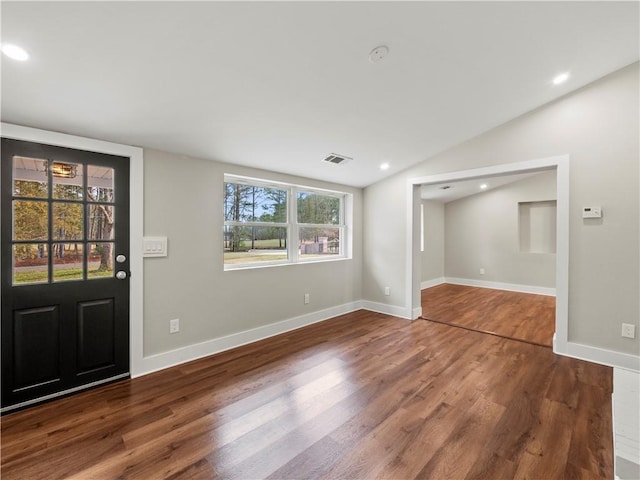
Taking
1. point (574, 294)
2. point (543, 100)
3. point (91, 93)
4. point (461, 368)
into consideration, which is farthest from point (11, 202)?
point (574, 294)

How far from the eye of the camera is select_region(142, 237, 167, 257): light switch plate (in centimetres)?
256

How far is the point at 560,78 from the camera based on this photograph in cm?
265

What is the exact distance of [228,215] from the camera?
327 centimetres

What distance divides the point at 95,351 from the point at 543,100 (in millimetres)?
4834

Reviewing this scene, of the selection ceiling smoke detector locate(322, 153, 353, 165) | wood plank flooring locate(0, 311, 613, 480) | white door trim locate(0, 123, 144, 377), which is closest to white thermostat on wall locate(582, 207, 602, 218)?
wood plank flooring locate(0, 311, 613, 480)

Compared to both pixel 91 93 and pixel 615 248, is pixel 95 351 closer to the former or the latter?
pixel 91 93

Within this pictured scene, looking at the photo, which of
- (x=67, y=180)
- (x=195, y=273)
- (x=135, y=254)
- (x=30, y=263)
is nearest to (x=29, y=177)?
(x=67, y=180)

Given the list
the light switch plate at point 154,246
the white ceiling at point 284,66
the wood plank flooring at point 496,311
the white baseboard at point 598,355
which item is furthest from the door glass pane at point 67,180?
the white baseboard at point 598,355

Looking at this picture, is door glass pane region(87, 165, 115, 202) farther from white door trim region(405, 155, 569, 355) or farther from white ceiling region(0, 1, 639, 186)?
white door trim region(405, 155, 569, 355)

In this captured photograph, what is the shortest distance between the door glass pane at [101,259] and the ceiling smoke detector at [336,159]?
2.32 metres

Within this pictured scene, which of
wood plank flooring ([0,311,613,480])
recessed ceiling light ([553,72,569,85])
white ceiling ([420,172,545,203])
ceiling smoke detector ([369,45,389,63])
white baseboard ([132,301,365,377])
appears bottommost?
wood plank flooring ([0,311,613,480])

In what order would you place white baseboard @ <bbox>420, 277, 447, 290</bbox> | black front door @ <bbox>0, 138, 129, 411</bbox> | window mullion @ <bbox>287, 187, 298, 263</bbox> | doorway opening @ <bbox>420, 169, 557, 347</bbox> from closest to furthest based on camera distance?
black front door @ <bbox>0, 138, 129, 411</bbox>, window mullion @ <bbox>287, 187, 298, 263</bbox>, doorway opening @ <bbox>420, 169, 557, 347</bbox>, white baseboard @ <bbox>420, 277, 447, 290</bbox>

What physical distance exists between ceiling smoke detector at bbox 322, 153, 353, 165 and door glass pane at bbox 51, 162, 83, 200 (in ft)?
7.64

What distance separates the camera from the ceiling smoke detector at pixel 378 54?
1893mm
